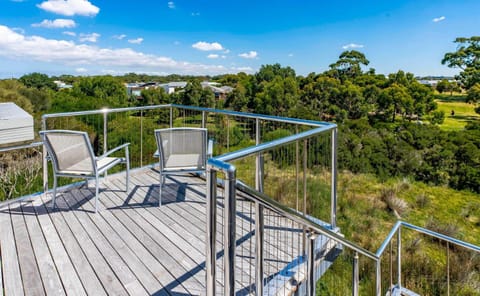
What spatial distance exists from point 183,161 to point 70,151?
4.22 feet

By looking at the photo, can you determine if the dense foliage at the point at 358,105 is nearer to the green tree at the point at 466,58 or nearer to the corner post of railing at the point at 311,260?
the green tree at the point at 466,58

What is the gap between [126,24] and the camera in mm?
23078

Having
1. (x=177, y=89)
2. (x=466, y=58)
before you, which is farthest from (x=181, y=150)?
(x=177, y=89)

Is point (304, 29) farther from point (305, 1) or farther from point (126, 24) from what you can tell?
point (126, 24)

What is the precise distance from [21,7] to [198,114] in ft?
65.5

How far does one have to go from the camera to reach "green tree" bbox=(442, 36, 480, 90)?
2877cm

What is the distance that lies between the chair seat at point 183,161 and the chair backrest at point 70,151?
2.83 ft

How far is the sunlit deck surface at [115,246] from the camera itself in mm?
2268

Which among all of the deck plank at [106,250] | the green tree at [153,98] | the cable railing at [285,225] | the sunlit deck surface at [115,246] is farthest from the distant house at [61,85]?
the deck plank at [106,250]

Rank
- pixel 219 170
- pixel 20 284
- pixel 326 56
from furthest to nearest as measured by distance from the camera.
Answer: pixel 326 56
pixel 20 284
pixel 219 170

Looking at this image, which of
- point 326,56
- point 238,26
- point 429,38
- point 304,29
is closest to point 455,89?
point 429,38

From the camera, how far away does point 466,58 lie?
29500mm

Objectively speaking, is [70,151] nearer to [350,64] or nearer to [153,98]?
[153,98]

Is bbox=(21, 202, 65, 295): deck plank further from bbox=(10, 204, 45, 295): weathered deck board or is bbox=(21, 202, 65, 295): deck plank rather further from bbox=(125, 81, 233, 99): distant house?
bbox=(125, 81, 233, 99): distant house
